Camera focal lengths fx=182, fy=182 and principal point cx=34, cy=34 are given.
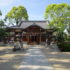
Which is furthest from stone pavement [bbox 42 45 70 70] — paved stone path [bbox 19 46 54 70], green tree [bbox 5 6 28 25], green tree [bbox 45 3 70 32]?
green tree [bbox 5 6 28 25]

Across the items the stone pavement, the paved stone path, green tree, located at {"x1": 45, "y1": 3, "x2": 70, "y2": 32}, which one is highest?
green tree, located at {"x1": 45, "y1": 3, "x2": 70, "y2": 32}

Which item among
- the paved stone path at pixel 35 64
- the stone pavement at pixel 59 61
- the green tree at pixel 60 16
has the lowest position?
the stone pavement at pixel 59 61

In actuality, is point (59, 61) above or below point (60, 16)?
below

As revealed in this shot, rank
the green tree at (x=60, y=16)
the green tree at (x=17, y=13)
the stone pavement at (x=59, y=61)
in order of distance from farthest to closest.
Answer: the green tree at (x=17, y=13) < the green tree at (x=60, y=16) < the stone pavement at (x=59, y=61)

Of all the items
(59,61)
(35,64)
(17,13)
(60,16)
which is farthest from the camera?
(17,13)

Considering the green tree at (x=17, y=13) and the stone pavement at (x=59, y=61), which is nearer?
the stone pavement at (x=59, y=61)

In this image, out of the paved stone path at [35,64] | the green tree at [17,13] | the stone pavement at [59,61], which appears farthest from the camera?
the green tree at [17,13]

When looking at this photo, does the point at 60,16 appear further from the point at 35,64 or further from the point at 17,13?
the point at 35,64

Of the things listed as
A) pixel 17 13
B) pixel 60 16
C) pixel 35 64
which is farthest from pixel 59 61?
pixel 17 13

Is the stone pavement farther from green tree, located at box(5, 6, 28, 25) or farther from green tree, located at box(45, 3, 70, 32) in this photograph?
green tree, located at box(5, 6, 28, 25)

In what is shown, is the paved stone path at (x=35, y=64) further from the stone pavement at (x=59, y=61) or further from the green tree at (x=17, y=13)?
the green tree at (x=17, y=13)

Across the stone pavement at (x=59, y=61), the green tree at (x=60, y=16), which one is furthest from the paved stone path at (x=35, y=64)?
the green tree at (x=60, y=16)

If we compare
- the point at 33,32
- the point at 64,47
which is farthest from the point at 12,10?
the point at 64,47

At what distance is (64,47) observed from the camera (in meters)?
21.6
